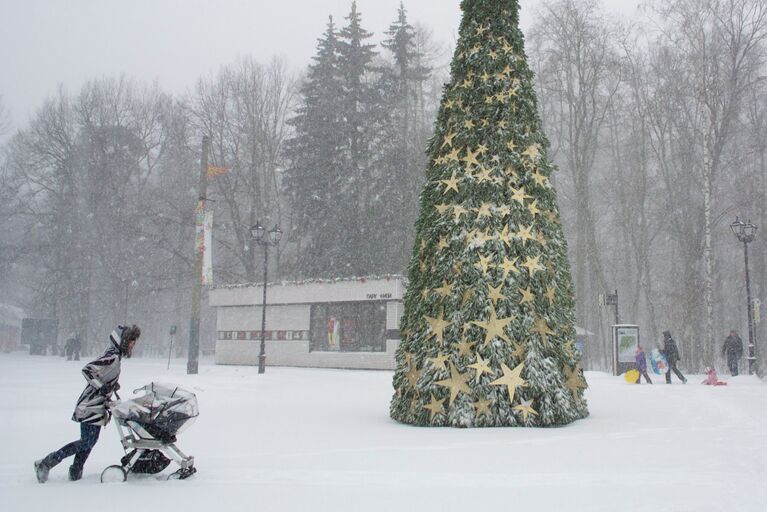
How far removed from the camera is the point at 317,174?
38.6 metres

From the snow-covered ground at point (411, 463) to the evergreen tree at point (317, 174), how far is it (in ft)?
82.3

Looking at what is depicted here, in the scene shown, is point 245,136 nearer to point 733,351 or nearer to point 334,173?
point 334,173

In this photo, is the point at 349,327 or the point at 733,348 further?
the point at 349,327

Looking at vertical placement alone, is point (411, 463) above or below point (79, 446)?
below

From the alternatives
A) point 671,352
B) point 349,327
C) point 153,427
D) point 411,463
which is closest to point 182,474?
point 153,427

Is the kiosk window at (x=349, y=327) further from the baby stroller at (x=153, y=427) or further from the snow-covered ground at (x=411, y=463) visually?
the baby stroller at (x=153, y=427)

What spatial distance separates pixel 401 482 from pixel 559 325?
5257mm

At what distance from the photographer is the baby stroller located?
650cm

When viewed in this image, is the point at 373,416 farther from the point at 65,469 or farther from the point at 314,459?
the point at 65,469

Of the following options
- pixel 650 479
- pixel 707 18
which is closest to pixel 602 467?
pixel 650 479

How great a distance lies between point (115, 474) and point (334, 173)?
33.3 metres

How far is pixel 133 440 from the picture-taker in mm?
6562

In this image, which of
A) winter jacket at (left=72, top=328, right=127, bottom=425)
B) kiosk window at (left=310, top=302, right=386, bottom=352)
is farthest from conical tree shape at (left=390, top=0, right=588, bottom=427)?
kiosk window at (left=310, top=302, right=386, bottom=352)

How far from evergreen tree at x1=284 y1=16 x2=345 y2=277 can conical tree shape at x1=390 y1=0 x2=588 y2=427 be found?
88.4 ft
